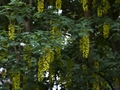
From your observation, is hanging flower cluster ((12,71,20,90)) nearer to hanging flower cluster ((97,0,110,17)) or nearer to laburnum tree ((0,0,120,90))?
laburnum tree ((0,0,120,90))

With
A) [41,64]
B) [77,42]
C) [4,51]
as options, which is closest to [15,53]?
[4,51]

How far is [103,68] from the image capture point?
14.1ft

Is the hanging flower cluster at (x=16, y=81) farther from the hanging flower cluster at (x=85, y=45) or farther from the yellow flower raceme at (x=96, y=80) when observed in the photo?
the yellow flower raceme at (x=96, y=80)

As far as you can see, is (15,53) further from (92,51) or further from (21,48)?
(92,51)

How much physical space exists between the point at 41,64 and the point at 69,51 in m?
0.89

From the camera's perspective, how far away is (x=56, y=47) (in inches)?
136

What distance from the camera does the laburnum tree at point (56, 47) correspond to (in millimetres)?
3416

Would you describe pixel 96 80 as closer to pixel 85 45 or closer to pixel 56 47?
pixel 85 45

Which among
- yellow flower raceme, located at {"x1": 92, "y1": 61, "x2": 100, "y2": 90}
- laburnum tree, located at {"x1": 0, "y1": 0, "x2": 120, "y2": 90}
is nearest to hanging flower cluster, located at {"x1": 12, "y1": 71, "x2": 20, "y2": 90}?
laburnum tree, located at {"x1": 0, "y1": 0, "x2": 120, "y2": 90}

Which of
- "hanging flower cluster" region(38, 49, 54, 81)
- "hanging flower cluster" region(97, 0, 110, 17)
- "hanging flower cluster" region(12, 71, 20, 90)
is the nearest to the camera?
"hanging flower cluster" region(38, 49, 54, 81)

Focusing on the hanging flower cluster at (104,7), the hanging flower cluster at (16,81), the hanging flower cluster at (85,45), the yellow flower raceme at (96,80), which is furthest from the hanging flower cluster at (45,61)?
the hanging flower cluster at (104,7)

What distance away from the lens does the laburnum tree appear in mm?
3416

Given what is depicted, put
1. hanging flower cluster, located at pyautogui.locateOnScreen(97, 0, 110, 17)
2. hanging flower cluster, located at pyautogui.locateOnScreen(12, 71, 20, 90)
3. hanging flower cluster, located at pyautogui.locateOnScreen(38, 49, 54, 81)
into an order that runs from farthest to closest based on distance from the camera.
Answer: hanging flower cluster, located at pyautogui.locateOnScreen(97, 0, 110, 17) < hanging flower cluster, located at pyautogui.locateOnScreen(12, 71, 20, 90) < hanging flower cluster, located at pyautogui.locateOnScreen(38, 49, 54, 81)

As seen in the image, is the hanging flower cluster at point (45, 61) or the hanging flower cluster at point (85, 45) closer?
the hanging flower cluster at point (45, 61)
